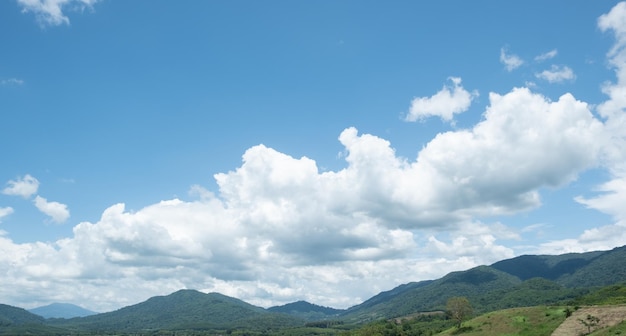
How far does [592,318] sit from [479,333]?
124 ft

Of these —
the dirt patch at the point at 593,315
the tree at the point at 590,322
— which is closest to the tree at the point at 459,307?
the dirt patch at the point at 593,315

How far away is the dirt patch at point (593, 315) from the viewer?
9943 cm

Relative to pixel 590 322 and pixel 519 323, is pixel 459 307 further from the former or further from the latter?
pixel 590 322

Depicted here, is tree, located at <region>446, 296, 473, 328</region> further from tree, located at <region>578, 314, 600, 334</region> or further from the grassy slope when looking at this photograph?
tree, located at <region>578, 314, 600, 334</region>

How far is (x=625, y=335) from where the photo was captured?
83.8 meters

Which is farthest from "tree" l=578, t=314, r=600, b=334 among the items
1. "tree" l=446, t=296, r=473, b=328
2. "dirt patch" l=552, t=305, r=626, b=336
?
"tree" l=446, t=296, r=473, b=328

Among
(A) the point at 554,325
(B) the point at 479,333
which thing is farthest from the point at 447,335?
(A) the point at 554,325

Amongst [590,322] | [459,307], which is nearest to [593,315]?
[590,322]

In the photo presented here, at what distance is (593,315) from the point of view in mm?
106500

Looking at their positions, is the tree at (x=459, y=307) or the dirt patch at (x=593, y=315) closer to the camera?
the dirt patch at (x=593, y=315)

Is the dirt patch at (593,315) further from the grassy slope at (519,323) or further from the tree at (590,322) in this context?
the grassy slope at (519,323)

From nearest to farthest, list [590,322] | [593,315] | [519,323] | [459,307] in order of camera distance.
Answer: [590,322], [593,315], [519,323], [459,307]

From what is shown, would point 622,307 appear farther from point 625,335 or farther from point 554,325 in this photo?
point 625,335

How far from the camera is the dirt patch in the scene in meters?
99.4
